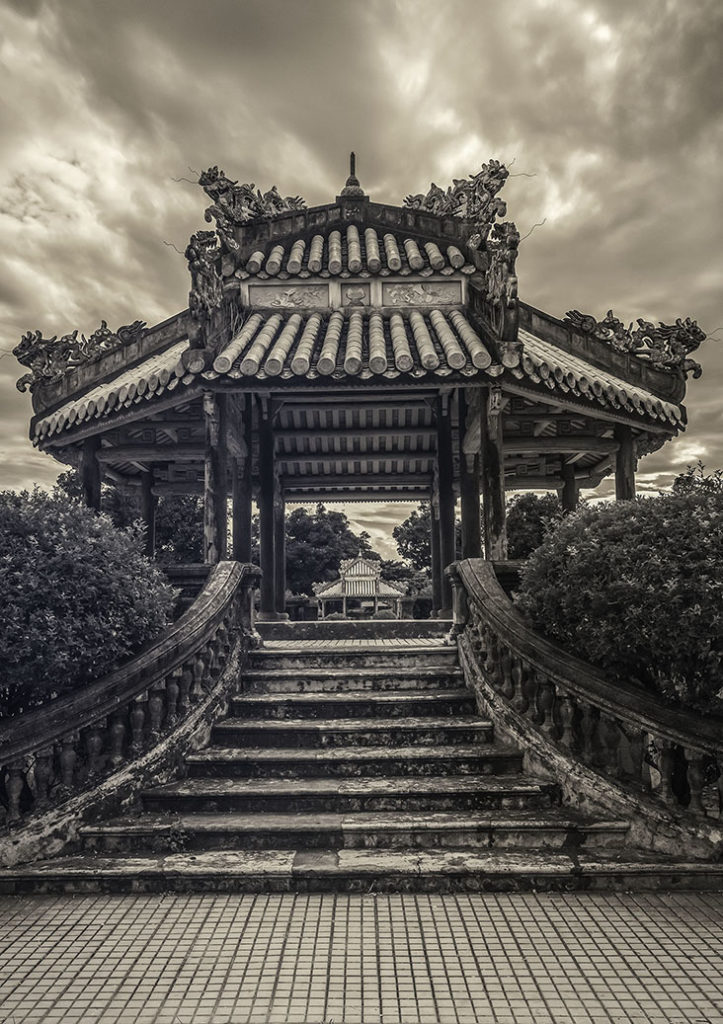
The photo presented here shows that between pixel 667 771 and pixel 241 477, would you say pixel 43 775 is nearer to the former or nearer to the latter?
pixel 667 771

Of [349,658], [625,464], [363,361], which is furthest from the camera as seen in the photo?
[625,464]

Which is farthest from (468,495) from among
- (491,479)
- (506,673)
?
(506,673)

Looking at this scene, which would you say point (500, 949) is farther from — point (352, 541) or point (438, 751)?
point (352, 541)

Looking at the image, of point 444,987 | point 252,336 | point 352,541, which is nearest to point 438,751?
point 444,987

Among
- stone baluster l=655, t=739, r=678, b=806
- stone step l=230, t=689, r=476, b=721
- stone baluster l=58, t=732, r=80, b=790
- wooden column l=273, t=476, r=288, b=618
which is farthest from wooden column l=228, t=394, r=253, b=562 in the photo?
stone baluster l=655, t=739, r=678, b=806

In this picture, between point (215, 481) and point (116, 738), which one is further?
point (215, 481)

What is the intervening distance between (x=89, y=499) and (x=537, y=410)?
19.8 ft

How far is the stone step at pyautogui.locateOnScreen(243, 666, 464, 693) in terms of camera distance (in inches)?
257

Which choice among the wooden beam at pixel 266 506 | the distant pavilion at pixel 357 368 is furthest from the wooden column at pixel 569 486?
the wooden beam at pixel 266 506

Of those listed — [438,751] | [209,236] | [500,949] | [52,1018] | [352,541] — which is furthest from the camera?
[352,541]

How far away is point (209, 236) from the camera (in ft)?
25.2

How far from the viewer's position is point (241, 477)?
983cm

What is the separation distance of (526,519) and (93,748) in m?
12.5

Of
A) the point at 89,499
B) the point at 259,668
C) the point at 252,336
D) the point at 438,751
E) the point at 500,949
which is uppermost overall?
the point at 252,336
